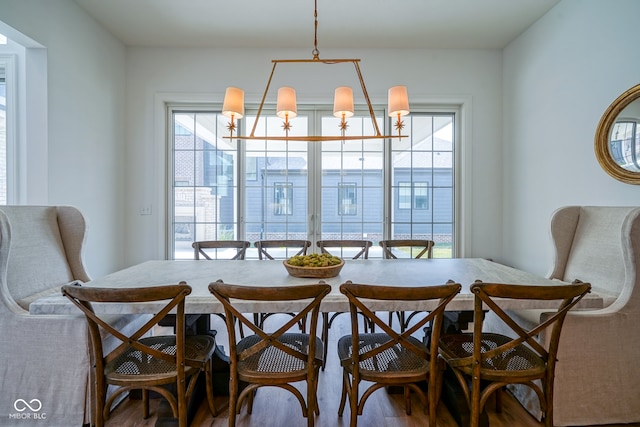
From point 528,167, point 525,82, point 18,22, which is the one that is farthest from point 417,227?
point 18,22

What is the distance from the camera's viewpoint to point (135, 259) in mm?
3398

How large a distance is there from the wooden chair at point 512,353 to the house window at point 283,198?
2.34 m

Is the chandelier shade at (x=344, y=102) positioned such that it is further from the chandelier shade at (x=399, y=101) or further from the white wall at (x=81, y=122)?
the white wall at (x=81, y=122)

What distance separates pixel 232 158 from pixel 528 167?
3099 mm

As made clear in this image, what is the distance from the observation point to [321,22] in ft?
9.55

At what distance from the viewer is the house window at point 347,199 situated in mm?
3576

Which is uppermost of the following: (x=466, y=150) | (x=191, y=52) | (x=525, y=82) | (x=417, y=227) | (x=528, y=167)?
(x=191, y=52)

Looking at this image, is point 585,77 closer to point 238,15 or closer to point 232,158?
point 238,15

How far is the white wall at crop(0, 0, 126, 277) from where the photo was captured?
2422 mm

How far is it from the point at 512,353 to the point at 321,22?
298 cm

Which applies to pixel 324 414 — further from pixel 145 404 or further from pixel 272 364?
pixel 145 404

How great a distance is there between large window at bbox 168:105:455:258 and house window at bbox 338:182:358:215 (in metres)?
0.01

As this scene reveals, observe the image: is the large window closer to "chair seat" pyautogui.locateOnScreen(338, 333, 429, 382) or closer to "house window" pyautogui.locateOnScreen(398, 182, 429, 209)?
"house window" pyautogui.locateOnScreen(398, 182, 429, 209)

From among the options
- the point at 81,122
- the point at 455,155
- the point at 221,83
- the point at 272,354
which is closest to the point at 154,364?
the point at 272,354
